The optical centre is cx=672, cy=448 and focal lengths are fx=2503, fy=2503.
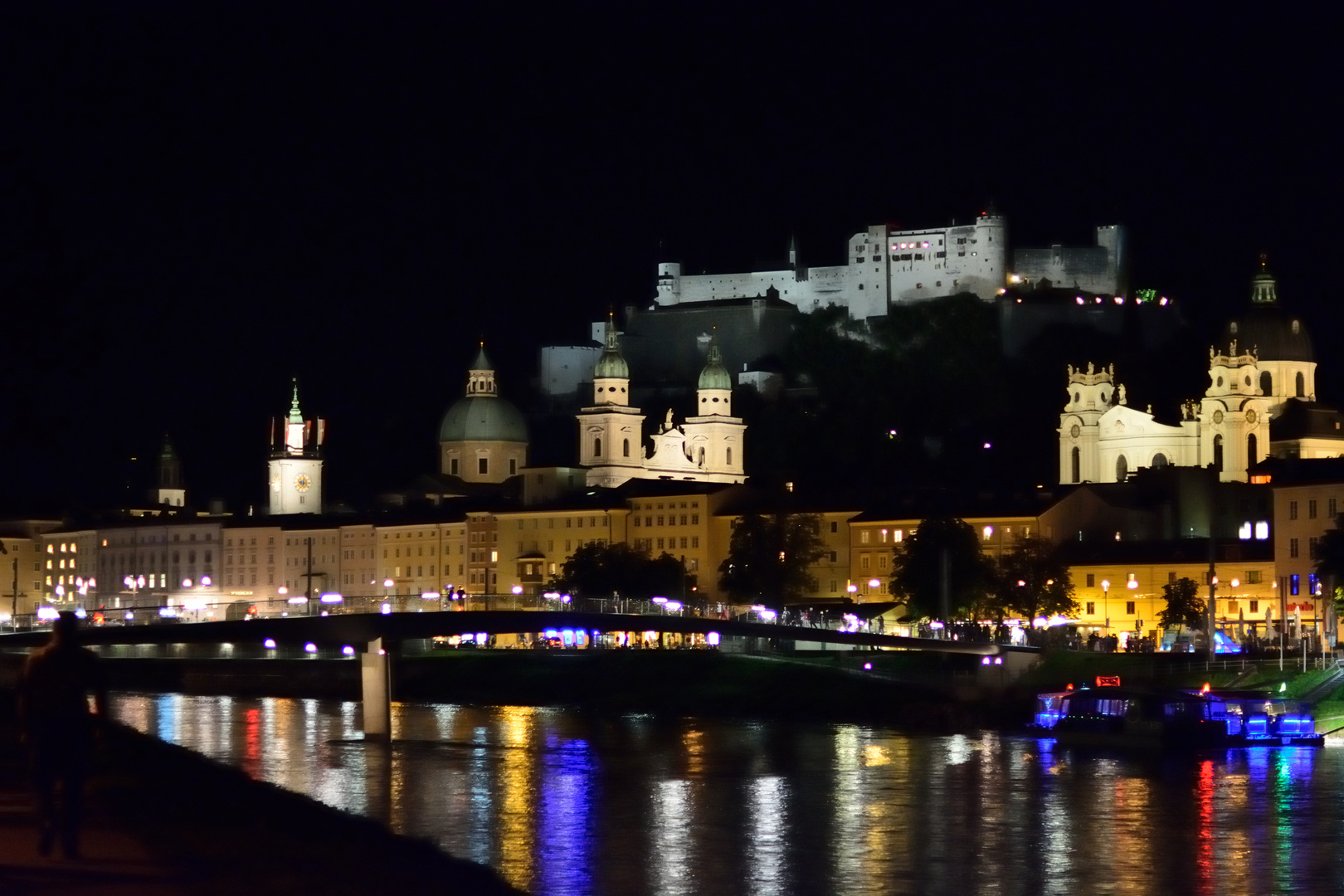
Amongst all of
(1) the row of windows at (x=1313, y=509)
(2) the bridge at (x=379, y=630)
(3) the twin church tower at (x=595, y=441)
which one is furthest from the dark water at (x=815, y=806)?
(3) the twin church tower at (x=595, y=441)

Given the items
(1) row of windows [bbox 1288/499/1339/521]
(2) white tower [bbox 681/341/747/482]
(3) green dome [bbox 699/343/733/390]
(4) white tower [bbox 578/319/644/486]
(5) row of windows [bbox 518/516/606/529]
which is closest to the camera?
(1) row of windows [bbox 1288/499/1339/521]

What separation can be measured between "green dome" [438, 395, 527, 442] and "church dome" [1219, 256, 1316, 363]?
35.1 metres

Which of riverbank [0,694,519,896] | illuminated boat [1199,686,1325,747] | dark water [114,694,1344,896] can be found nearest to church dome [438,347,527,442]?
dark water [114,694,1344,896]

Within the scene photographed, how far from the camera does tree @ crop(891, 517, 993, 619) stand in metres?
67.0

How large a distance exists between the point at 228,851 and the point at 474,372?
99868mm

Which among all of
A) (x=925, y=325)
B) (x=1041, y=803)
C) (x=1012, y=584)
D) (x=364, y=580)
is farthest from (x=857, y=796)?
(x=925, y=325)

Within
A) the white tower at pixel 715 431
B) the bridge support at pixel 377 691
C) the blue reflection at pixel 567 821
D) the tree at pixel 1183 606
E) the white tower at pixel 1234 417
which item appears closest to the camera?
the blue reflection at pixel 567 821

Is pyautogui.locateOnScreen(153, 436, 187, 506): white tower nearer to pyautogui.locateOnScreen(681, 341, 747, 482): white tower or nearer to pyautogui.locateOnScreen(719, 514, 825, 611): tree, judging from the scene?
pyautogui.locateOnScreen(681, 341, 747, 482): white tower

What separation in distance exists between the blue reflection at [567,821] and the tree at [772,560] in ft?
117

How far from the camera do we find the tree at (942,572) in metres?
67.0

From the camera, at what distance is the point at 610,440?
10912cm

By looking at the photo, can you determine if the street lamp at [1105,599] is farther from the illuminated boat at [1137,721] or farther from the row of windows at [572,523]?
the illuminated boat at [1137,721]

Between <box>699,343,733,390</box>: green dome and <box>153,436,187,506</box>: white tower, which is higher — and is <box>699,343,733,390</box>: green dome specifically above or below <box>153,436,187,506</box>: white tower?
above

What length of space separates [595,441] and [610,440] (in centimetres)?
80
